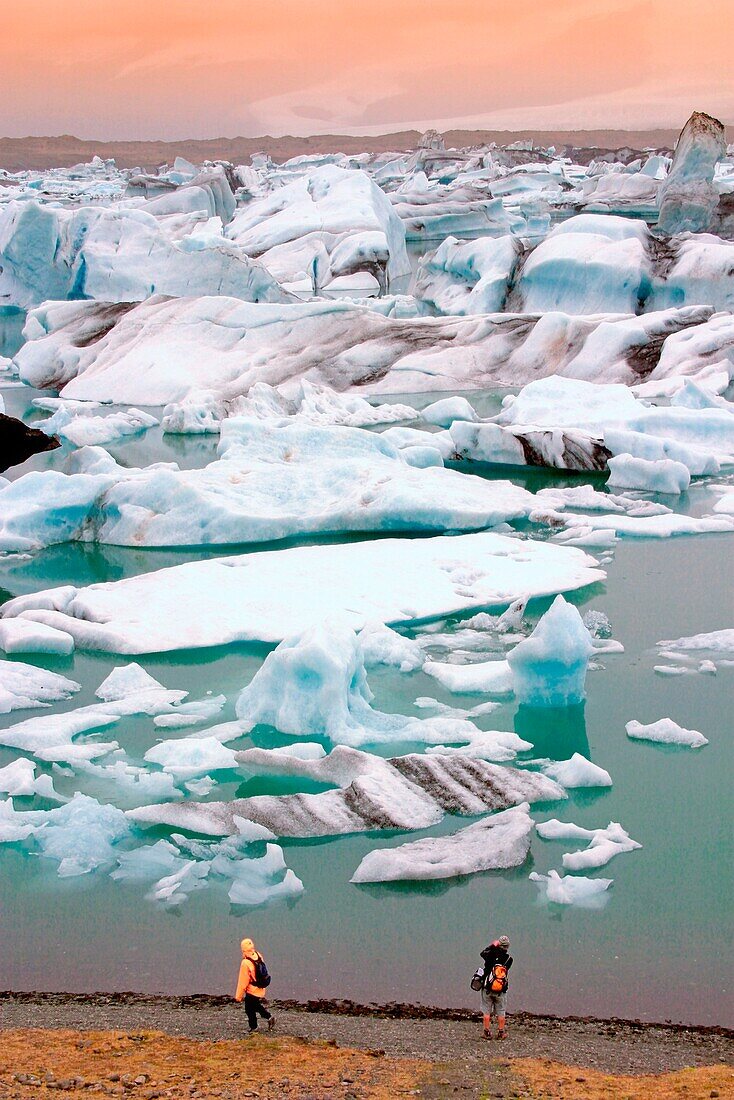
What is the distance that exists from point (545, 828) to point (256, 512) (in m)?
6.15

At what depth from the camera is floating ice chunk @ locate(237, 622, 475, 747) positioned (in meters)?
6.91

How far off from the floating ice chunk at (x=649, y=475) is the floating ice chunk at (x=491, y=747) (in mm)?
6550

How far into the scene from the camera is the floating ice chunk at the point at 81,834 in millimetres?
5598

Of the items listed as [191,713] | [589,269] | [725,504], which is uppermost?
[589,269]

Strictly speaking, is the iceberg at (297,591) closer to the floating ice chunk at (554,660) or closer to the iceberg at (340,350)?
the floating ice chunk at (554,660)

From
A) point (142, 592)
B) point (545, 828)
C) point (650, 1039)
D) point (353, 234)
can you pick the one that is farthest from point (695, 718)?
point (353, 234)

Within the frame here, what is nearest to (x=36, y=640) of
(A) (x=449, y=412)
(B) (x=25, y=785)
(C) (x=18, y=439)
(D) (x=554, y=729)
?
(B) (x=25, y=785)

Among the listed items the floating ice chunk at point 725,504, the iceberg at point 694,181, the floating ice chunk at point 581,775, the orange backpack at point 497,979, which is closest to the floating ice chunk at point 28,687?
the floating ice chunk at point 581,775

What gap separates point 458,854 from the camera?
5543mm

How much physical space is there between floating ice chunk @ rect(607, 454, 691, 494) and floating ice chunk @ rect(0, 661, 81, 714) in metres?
7.26

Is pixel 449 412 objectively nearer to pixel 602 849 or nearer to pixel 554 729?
pixel 554 729

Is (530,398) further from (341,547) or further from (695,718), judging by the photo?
(695,718)

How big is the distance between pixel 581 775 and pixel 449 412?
10106 mm

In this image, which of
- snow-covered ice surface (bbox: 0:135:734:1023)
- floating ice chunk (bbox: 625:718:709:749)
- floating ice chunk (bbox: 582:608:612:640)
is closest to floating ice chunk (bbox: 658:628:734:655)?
snow-covered ice surface (bbox: 0:135:734:1023)
